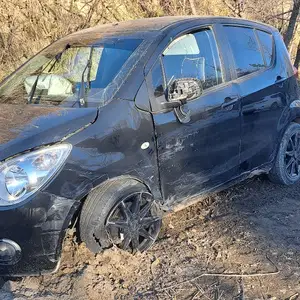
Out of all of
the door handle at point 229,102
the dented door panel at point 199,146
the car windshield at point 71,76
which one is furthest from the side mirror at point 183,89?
the door handle at point 229,102

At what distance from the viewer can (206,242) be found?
3.88 metres

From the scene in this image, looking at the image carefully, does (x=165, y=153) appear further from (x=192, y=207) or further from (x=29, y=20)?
(x=29, y=20)

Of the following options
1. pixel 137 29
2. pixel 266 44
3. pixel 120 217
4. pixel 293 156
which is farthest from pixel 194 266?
pixel 266 44

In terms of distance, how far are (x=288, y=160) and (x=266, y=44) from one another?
4.40 feet

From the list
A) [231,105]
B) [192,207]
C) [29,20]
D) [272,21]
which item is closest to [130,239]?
[192,207]

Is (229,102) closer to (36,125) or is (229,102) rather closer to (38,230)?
(36,125)

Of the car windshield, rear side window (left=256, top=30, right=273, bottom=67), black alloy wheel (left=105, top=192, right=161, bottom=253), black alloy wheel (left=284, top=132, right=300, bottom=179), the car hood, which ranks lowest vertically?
black alloy wheel (left=284, top=132, right=300, bottom=179)

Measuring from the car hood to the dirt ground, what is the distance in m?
0.93

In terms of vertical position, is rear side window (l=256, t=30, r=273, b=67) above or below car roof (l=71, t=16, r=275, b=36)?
below

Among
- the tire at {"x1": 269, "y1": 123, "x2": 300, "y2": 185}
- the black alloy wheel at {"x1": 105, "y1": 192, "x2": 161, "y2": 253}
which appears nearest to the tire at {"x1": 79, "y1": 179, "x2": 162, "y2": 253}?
the black alloy wheel at {"x1": 105, "y1": 192, "x2": 161, "y2": 253}

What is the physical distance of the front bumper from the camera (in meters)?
2.84

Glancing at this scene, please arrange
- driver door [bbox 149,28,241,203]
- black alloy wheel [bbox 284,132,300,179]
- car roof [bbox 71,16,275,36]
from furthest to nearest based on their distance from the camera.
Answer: black alloy wheel [bbox 284,132,300,179]
car roof [bbox 71,16,275,36]
driver door [bbox 149,28,241,203]

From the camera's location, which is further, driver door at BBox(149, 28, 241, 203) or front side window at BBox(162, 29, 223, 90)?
front side window at BBox(162, 29, 223, 90)

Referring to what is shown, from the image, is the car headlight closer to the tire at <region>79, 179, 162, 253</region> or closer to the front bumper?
the front bumper
